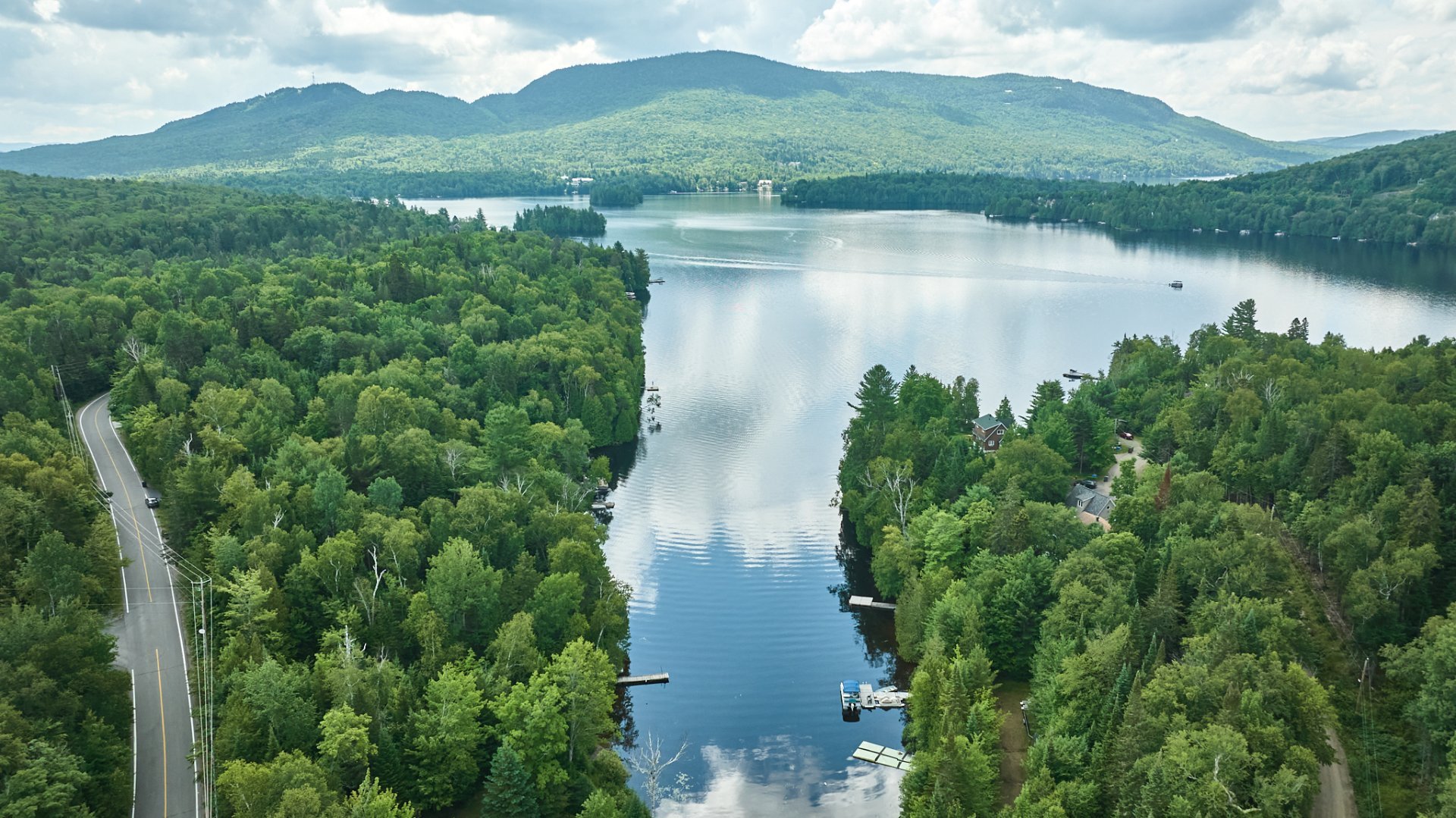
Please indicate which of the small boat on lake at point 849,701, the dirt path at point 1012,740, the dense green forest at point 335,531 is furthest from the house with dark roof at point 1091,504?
the dense green forest at point 335,531

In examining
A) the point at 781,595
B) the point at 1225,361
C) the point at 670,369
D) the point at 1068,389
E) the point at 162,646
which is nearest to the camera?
the point at 162,646

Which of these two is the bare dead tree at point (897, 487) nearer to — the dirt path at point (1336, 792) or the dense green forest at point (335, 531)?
the dense green forest at point (335, 531)

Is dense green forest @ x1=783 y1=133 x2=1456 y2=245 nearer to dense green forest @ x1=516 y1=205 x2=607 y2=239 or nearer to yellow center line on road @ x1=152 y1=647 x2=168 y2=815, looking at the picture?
dense green forest @ x1=516 y1=205 x2=607 y2=239

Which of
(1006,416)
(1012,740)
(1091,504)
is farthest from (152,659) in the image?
(1006,416)

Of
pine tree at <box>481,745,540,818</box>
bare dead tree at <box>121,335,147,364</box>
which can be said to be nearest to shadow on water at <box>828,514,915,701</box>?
pine tree at <box>481,745,540,818</box>

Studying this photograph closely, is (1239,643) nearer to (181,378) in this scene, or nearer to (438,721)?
(438,721)

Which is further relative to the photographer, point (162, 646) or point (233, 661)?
point (162, 646)

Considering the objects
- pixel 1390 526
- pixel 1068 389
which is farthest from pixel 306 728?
pixel 1068 389

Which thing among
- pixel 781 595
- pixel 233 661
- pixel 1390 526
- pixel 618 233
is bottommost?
pixel 781 595
